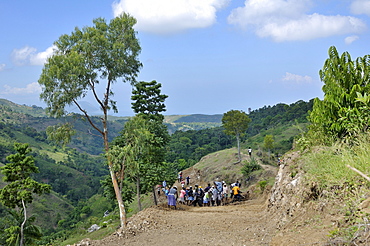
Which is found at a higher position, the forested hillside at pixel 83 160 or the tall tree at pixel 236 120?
the tall tree at pixel 236 120

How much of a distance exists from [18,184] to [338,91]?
19.3m

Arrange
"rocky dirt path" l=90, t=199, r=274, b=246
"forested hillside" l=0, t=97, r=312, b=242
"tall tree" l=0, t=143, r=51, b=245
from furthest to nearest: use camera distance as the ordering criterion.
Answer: "forested hillside" l=0, t=97, r=312, b=242 < "tall tree" l=0, t=143, r=51, b=245 < "rocky dirt path" l=90, t=199, r=274, b=246

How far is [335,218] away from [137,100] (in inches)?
791

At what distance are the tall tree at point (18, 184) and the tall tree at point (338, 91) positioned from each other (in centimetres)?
1787

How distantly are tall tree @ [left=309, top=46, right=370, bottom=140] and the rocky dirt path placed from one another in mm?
3715

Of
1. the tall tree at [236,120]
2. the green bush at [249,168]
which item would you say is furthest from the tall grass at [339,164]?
the tall tree at [236,120]

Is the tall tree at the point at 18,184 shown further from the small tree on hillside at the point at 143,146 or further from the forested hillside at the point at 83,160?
the small tree on hillside at the point at 143,146

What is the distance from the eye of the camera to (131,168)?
15695 millimetres

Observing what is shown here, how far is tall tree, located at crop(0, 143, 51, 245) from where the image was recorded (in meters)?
19.2

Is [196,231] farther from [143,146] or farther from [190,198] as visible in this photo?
[190,198]

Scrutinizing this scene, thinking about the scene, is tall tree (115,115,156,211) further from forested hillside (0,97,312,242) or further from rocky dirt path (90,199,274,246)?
forested hillside (0,97,312,242)

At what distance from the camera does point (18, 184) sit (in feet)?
63.8

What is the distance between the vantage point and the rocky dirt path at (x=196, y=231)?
894 cm

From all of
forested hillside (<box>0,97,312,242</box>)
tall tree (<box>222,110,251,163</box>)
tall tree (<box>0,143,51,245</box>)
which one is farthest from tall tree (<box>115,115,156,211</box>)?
tall tree (<box>222,110,251,163</box>)
